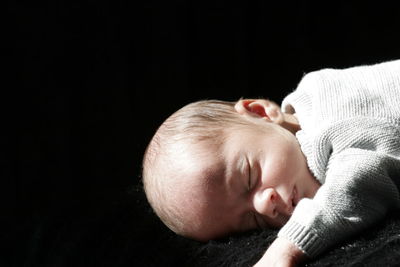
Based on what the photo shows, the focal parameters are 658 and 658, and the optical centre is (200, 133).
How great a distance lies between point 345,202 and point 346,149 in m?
0.12

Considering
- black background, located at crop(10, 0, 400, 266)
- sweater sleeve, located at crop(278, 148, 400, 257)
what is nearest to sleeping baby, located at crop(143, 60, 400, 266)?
sweater sleeve, located at crop(278, 148, 400, 257)

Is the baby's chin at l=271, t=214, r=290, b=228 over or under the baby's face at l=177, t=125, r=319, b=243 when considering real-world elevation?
under

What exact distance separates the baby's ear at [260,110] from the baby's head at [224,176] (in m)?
0.06

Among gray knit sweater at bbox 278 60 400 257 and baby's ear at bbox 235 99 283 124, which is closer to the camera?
gray knit sweater at bbox 278 60 400 257

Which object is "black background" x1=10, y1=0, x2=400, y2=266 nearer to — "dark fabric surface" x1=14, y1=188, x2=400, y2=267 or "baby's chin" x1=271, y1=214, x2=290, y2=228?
"dark fabric surface" x1=14, y1=188, x2=400, y2=267

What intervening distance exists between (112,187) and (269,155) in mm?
812

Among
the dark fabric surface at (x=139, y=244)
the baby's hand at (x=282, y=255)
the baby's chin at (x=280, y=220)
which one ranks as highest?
the baby's hand at (x=282, y=255)

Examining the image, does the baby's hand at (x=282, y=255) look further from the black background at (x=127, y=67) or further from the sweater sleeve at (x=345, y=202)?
the black background at (x=127, y=67)

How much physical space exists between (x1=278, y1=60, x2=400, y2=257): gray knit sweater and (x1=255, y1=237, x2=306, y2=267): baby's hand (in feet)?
0.03

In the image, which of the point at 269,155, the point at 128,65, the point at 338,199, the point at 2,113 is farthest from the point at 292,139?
the point at 2,113

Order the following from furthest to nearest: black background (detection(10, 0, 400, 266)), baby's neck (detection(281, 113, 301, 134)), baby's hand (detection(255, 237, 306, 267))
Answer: black background (detection(10, 0, 400, 266)) → baby's neck (detection(281, 113, 301, 134)) → baby's hand (detection(255, 237, 306, 267))

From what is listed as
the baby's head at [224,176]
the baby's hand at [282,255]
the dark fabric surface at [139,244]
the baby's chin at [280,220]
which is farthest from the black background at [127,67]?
the baby's hand at [282,255]

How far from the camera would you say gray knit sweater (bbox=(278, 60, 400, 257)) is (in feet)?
3.26

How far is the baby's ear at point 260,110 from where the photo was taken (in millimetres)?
1273
